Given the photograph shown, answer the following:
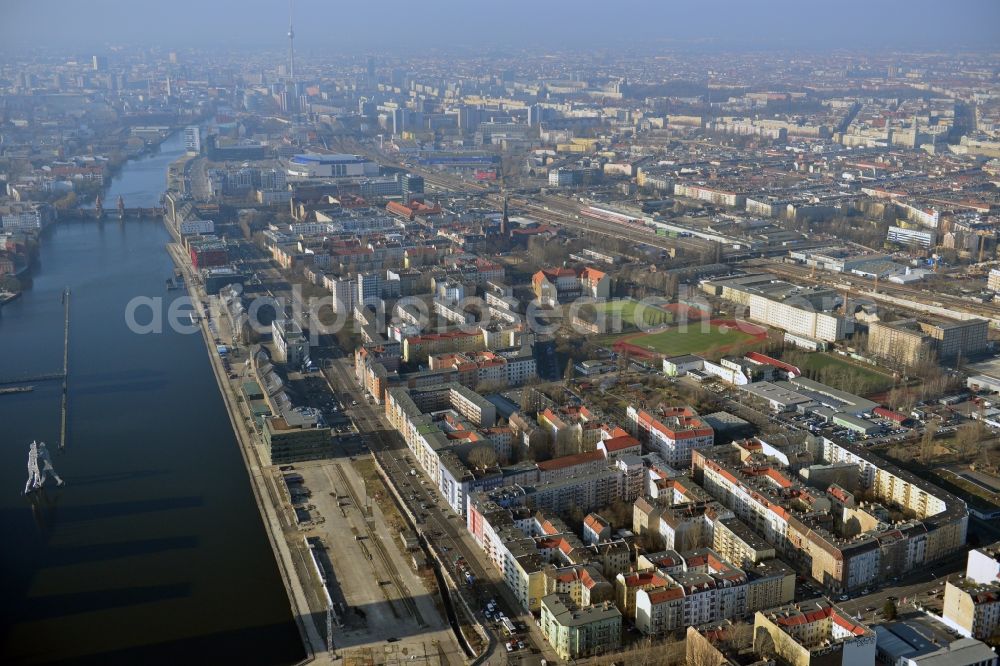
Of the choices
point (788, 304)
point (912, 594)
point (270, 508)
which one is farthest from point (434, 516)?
point (788, 304)


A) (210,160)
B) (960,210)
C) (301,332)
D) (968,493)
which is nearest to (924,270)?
(960,210)

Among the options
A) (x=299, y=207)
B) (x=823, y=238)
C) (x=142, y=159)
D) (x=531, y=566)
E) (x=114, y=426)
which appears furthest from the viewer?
(x=142, y=159)

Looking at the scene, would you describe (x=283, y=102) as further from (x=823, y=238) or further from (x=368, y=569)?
(x=368, y=569)

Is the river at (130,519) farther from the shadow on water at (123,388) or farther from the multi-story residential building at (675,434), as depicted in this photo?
the multi-story residential building at (675,434)

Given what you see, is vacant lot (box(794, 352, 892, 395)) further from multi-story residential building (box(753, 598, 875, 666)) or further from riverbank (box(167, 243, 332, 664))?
riverbank (box(167, 243, 332, 664))

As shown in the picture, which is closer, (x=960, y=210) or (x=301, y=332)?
(x=301, y=332)

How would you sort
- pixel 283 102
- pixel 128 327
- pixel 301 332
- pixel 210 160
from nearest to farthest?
pixel 301 332 < pixel 128 327 < pixel 210 160 < pixel 283 102
